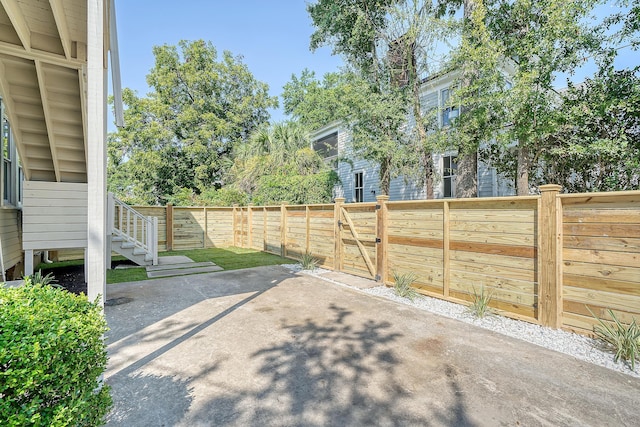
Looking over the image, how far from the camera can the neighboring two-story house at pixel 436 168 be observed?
9633 mm

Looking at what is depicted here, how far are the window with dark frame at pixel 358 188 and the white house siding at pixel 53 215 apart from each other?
10444 mm

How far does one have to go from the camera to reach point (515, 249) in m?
4.00

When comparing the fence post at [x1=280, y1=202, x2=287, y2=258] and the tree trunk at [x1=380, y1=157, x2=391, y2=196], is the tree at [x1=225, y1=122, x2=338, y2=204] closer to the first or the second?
the fence post at [x1=280, y1=202, x2=287, y2=258]

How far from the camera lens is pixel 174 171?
66.4 ft

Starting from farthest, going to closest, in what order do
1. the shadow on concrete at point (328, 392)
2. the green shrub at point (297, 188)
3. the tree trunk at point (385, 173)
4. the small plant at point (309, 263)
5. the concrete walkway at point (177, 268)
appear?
the green shrub at point (297, 188) < the tree trunk at point (385, 173) < the small plant at point (309, 263) < the concrete walkway at point (177, 268) < the shadow on concrete at point (328, 392)

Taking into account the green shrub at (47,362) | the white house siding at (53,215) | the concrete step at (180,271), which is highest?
the white house siding at (53,215)

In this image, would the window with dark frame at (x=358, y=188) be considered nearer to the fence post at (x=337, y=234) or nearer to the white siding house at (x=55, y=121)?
the fence post at (x=337, y=234)

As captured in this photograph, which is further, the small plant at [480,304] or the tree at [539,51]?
the tree at [539,51]

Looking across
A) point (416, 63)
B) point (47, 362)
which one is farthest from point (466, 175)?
point (47, 362)

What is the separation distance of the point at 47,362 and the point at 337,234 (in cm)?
619

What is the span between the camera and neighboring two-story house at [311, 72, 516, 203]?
963cm

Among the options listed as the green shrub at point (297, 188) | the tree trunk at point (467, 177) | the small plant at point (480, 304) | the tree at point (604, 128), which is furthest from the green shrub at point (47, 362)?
the green shrub at point (297, 188)

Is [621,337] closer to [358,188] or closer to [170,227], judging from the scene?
[358,188]

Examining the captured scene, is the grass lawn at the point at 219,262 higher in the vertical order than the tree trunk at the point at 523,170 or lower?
lower
